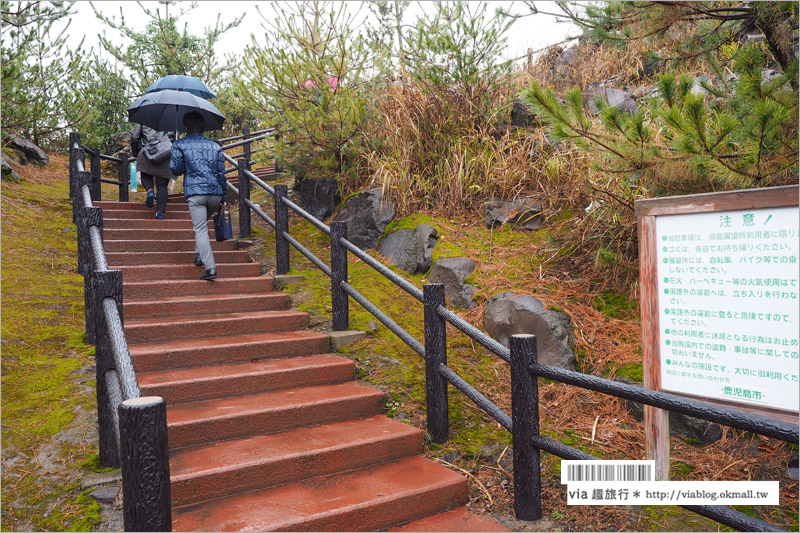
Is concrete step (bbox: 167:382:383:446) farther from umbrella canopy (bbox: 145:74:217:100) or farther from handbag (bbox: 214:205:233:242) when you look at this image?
umbrella canopy (bbox: 145:74:217:100)

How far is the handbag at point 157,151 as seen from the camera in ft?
26.1

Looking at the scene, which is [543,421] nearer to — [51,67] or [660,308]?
[660,308]

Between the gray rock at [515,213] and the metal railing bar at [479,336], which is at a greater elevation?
the gray rock at [515,213]

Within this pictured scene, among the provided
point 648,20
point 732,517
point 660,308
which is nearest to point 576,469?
point 732,517

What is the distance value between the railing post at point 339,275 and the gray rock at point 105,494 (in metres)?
2.64

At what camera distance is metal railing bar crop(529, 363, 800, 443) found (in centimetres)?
210

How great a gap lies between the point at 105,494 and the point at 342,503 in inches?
53.3

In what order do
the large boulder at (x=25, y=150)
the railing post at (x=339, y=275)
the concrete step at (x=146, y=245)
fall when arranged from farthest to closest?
the large boulder at (x=25, y=150) → the concrete step at (x=146, y=245) → the railing post at (x=339, y=275)

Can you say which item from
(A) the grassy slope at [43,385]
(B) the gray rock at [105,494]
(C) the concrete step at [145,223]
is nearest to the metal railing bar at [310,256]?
(C) the concrete step at [145,223]

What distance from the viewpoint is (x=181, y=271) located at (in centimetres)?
636

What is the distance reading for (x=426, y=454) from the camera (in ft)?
13.5

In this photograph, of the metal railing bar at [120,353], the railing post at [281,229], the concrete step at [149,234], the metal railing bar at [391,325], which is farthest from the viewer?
the concrete step at [149,234]

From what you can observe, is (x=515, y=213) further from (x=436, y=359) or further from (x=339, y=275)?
(x=436, y=359)

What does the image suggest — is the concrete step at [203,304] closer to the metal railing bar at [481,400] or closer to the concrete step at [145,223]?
the concrete step at [145,223]
